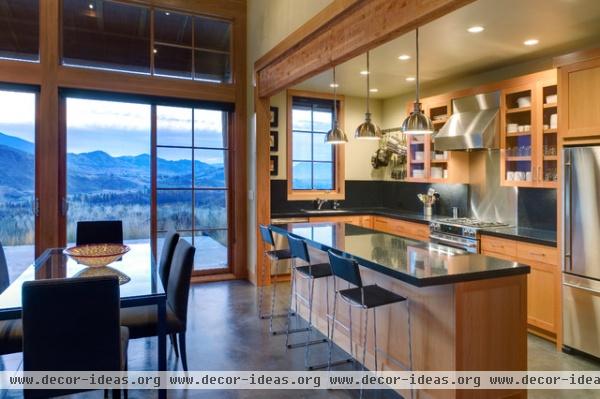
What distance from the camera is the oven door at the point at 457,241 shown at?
4.32 meters

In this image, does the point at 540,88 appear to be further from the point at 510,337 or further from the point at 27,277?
the point at 27,277

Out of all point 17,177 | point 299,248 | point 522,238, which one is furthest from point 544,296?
point 17,177

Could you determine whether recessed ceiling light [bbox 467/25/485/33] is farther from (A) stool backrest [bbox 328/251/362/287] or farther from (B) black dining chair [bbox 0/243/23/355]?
(B) black dining chair [bbox 0/243/23/355]

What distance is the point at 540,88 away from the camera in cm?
399

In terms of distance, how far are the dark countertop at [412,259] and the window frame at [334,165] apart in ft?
8.12

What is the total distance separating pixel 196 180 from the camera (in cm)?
563

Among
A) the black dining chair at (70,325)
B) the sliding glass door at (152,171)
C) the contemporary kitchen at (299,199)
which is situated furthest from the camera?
the sliding glass door at (152,171)

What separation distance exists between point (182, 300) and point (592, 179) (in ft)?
10.7

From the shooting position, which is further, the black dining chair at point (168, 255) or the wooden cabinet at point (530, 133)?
the wooden cabinet at point (530, 133)

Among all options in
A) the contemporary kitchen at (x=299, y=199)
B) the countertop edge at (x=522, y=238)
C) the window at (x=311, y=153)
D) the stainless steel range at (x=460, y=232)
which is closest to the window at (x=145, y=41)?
the contemporary kitchen at (x=299, y=199)

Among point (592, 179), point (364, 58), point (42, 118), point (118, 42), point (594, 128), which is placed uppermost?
point (118, 42)

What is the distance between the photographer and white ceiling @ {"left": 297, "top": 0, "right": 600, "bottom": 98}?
10.1 feet

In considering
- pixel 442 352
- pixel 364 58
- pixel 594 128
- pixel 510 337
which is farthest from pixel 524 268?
pixel 364 58

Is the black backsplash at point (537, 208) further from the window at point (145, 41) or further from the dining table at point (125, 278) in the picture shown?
the window at point (145, 41)
